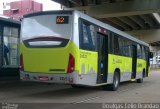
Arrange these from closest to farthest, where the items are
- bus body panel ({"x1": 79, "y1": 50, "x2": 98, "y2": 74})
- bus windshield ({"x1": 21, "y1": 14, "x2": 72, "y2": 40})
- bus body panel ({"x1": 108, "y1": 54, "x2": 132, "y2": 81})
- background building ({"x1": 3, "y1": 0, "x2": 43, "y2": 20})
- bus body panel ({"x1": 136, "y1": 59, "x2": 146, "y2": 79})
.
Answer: bus windshield ({"x1": 21, "y1": 14, "x2": 72, "y2": 40}), bus body panel ({"x1": 79, "y1": 50, "x2": 98, "y2": 74}), bus body panel ({"x1": 108, "y1": 54, "x2": 132, "y2": 81}), bus body panel ({"x1": 136, "y1": 59, "x2": 146, "y2": 79}), background building ({"x1": 3, "y1": 0, "x2": 43, "y2": 20})

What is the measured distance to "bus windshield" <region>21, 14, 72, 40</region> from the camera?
47.6ft

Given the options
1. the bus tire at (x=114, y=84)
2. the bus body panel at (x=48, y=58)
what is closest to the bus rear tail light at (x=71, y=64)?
the bus body panel at (x=48, y=58)

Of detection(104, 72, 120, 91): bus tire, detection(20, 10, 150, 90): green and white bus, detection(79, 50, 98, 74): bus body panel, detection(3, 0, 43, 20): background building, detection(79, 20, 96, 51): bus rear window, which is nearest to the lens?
detection(20, 10, 150, 90): green and white bus

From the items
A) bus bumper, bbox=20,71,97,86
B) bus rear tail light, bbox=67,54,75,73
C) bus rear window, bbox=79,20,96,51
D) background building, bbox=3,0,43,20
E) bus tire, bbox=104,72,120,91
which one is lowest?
bus tire, bbox=104,72,120,91

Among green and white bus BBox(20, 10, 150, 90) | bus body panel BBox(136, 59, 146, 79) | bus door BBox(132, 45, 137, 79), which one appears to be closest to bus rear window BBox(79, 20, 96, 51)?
green and white bus BBox(20, 10, 150, 90)

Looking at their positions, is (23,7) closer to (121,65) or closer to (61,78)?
(121,65)

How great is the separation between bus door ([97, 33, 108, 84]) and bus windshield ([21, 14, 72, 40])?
8.53 ft

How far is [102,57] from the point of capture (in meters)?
17.4

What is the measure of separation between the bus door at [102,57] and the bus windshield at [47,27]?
260 cm

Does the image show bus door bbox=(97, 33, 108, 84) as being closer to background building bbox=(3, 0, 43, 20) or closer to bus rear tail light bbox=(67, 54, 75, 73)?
bus rear tail light bbox=(67, 54, 75, 73)

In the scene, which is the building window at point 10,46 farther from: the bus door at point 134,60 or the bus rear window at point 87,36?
the bus door at point 134,60

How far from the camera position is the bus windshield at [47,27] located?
571 inches

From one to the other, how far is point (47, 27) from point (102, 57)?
3.60 m

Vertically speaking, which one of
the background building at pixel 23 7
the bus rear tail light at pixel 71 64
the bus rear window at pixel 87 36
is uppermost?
the background building at pixel 23 7
